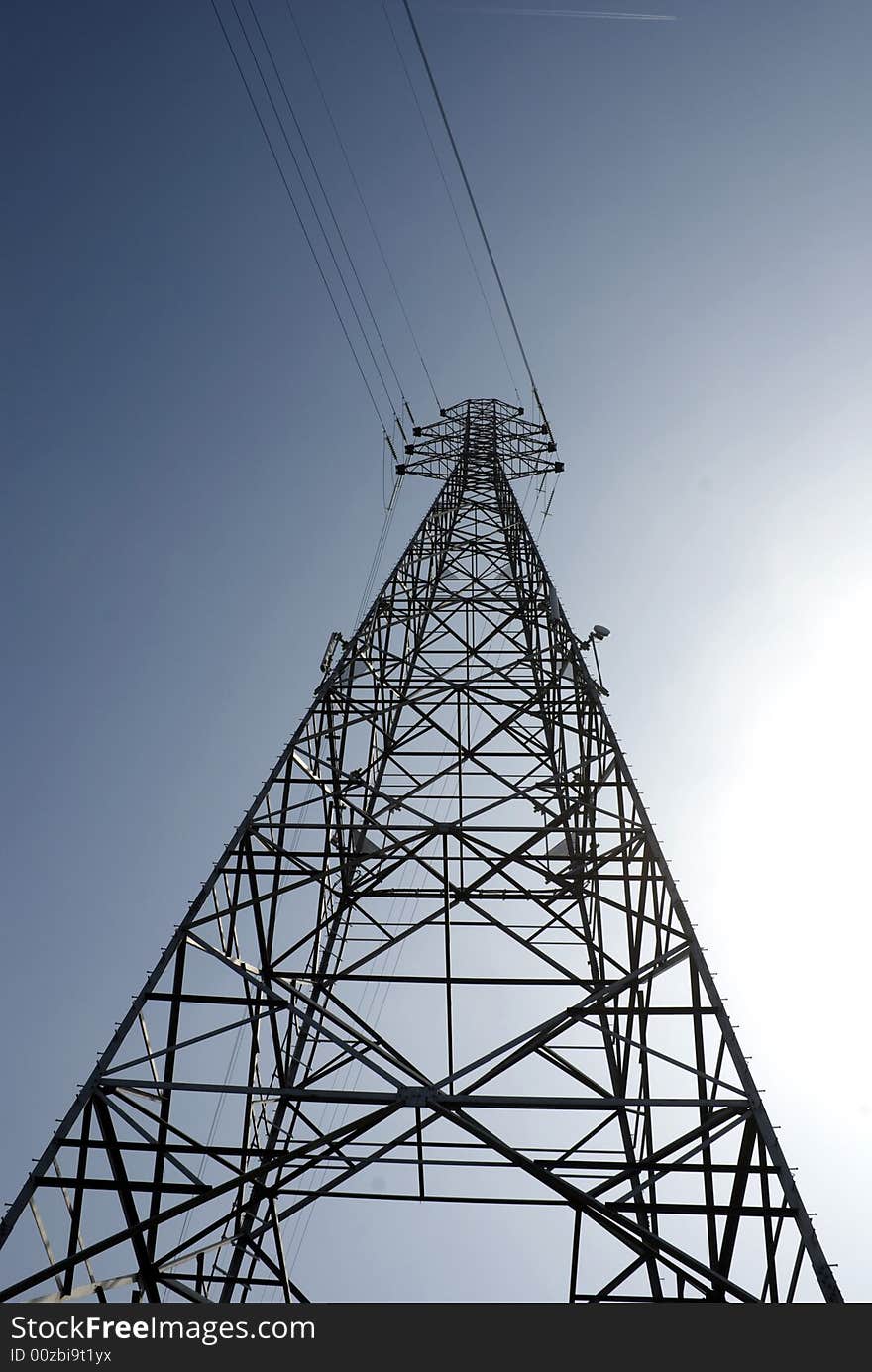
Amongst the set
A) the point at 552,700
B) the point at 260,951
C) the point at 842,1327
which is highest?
the point at 552,700

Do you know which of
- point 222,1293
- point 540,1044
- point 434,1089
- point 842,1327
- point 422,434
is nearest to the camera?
point 842,1327

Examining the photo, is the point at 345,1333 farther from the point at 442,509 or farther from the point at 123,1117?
the point at 442,509

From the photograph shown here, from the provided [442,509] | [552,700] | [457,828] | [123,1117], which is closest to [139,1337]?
[123,1117]

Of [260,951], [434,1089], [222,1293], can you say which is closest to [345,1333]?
[434,1089]

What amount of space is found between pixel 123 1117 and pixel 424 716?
742 cm

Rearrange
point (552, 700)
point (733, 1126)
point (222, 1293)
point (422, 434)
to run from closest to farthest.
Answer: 1. point (733, 1126)
2. point (222, 1293)
3. point (552, 700)
4. point (422, 434)

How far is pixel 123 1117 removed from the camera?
666cm

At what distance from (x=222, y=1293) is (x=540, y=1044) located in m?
3.85

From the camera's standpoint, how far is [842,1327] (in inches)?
179

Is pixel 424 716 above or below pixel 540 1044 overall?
above

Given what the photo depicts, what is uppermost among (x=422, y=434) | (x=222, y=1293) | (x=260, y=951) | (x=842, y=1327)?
(x=422, y=434)

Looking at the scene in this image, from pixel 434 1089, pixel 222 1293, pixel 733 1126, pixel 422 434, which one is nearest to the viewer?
pixel 733 1126

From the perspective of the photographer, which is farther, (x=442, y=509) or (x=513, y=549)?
(x=442, y=509)

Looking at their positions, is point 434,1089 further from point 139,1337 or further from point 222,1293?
point 222,1293
